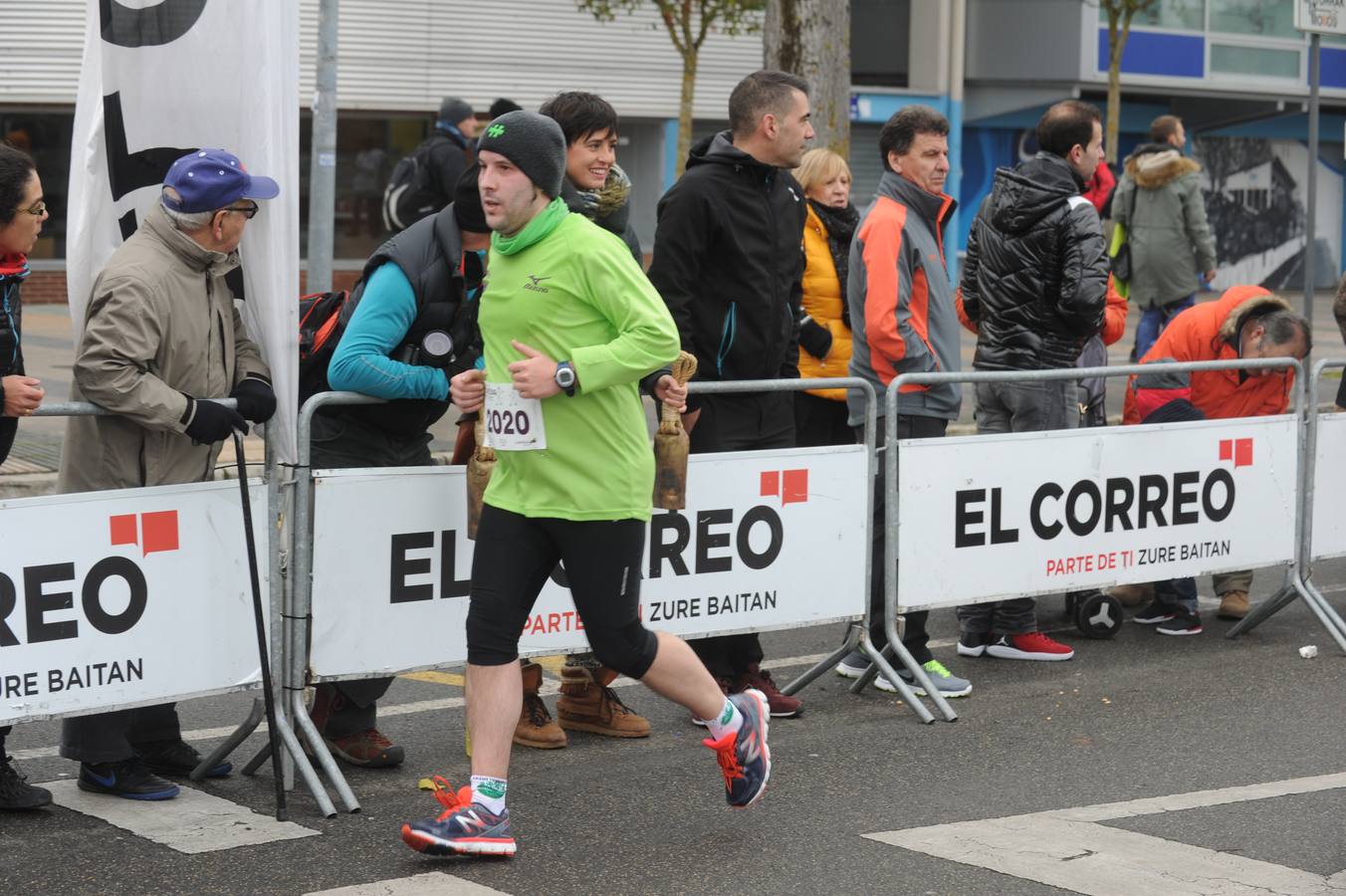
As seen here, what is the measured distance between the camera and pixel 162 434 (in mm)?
5188

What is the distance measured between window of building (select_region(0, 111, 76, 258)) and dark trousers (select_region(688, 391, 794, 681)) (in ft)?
57.1

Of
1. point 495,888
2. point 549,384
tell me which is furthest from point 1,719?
point 549,384

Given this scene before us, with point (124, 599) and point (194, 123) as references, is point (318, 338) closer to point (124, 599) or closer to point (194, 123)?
point (194, 123)

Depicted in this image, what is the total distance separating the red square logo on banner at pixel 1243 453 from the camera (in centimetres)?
764

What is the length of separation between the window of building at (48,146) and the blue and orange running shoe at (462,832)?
1879 cm

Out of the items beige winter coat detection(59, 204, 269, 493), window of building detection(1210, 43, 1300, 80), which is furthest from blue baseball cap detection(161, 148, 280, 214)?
window of building detection(1210, 43, 1300, 80)

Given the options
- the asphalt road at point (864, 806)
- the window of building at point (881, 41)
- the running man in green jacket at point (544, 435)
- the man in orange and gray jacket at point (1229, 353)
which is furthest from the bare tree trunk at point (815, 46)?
the window of building at point (881, 41)

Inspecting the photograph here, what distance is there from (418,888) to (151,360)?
162 cm

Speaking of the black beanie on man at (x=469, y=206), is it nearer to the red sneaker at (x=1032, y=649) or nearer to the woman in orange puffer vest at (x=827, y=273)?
the woman in orange puffer vest at (x=827, y=273)

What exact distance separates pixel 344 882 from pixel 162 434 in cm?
138

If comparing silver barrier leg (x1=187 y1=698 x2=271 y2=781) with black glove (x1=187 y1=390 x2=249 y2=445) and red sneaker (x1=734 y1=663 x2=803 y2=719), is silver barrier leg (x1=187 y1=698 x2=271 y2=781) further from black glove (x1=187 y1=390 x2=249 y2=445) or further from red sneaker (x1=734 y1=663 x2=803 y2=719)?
red sneaker (x1=734 y1=663 x2=803 y2=719)

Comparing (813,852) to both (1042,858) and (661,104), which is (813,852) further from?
(661,104)

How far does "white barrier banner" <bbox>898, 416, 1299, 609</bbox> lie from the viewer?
6773mm

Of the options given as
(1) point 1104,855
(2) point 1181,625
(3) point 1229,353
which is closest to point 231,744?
(1) point 1104,855
